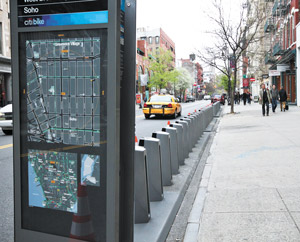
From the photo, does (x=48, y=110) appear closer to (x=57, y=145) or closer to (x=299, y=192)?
(x=57, y=145)

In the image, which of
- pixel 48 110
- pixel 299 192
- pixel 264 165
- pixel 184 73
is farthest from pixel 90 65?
pixel 184 73

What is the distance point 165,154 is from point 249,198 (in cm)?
138

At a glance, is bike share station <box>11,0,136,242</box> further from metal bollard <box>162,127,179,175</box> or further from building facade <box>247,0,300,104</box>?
building facade <box>247,0,300,104</box>

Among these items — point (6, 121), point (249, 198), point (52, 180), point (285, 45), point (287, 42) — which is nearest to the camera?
point (52, 180)

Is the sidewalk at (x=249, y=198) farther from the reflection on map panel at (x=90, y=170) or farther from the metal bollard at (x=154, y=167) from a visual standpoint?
the reflection on map panel at (x=90, y=170)

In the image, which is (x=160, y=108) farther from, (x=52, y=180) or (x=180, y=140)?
(x=52, y=180)

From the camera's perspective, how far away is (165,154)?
5.69 metres

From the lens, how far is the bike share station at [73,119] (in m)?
2.67

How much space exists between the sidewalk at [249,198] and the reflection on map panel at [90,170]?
147cm

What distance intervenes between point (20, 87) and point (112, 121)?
0.84 metres

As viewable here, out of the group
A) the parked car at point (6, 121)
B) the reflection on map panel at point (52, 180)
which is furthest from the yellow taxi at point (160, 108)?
the reflection on map panel at point (52, 180)

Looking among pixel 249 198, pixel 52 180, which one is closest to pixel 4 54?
pixel 249 198

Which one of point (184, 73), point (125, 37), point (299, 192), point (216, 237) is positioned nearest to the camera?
point (125, 37)

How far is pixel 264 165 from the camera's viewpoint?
289 inches
